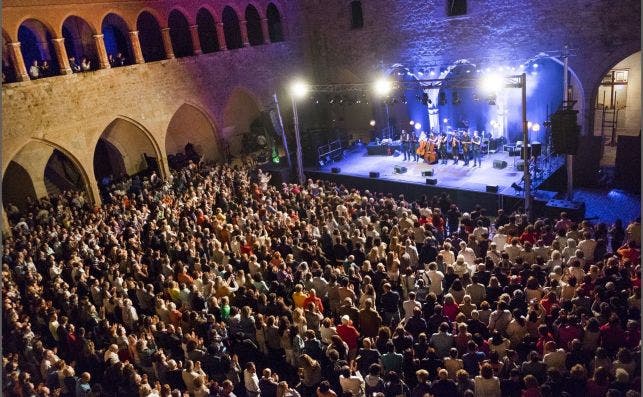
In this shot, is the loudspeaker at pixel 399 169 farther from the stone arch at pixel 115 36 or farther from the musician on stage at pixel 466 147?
the stone arch at pixel 115 36

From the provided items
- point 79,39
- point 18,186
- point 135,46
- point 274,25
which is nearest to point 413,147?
point 274,25

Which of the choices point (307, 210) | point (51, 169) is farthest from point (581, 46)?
point (51, 169)

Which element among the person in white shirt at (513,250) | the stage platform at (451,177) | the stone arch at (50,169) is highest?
the stone arch at (50,169)

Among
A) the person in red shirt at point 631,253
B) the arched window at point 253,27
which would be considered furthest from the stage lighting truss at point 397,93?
the person in red shirt at point 631,253

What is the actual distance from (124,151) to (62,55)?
5.59m

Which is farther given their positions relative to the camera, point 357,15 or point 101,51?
point 357,15

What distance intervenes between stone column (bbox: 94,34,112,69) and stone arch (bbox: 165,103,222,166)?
16.6 ft

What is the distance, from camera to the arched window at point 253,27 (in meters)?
23.4

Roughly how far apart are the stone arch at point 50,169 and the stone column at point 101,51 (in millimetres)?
3285

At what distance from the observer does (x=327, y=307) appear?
9.39 metres

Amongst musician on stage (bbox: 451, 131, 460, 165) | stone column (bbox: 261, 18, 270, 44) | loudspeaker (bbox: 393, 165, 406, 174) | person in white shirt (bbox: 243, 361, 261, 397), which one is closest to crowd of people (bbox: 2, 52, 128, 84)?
stone column (bbox: 261, 18, 270, 44)

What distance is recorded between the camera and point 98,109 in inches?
711

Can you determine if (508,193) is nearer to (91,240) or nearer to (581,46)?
(581,46)

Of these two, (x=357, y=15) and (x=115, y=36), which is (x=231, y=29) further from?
(x=357, y=15)
